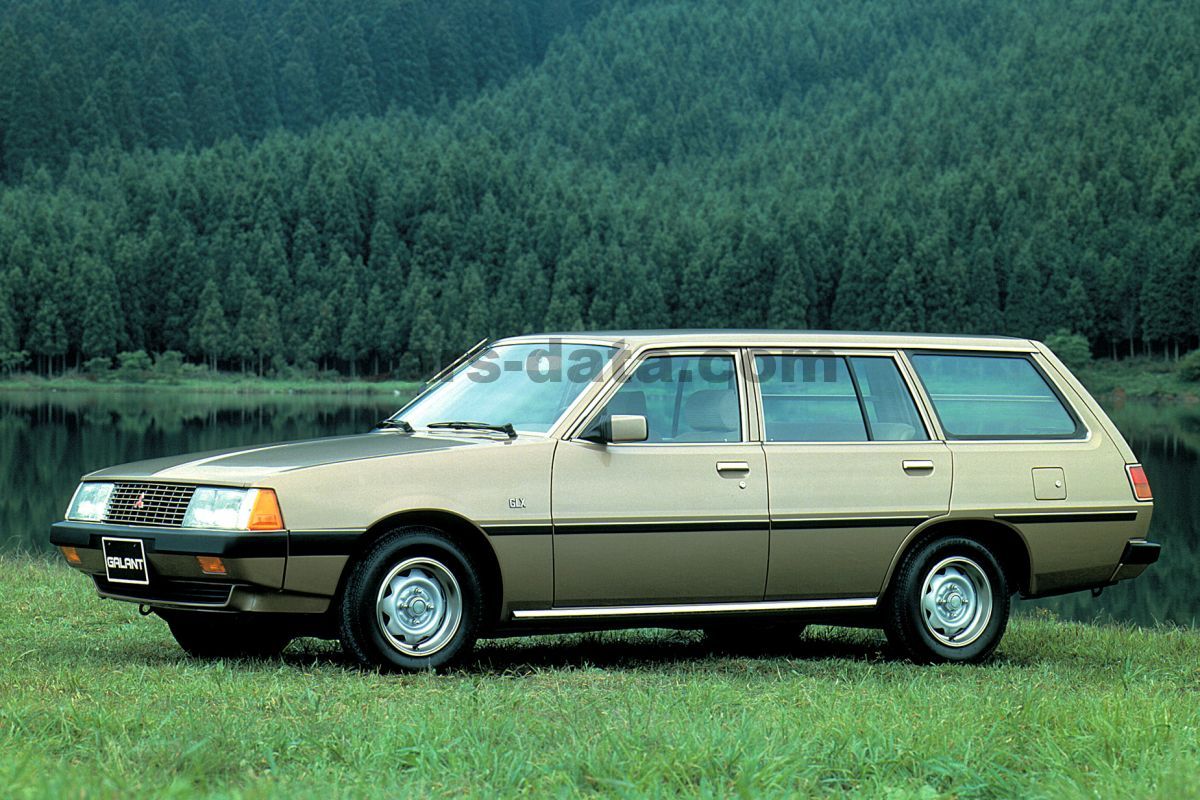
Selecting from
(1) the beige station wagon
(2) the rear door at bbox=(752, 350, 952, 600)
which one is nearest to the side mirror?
(1) the beige station wagon

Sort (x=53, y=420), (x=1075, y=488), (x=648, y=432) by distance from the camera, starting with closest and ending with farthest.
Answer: (x=648, y=432) → (x=1075, y=488) → (x=53, y=420)

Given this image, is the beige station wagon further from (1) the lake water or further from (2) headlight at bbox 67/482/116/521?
(1) the lake water

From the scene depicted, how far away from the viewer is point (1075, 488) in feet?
30.6

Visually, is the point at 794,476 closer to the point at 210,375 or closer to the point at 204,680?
the point at 204,680

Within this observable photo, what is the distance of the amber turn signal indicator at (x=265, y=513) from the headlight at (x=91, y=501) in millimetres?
1048

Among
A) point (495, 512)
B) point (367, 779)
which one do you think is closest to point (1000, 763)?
point (367, 779)

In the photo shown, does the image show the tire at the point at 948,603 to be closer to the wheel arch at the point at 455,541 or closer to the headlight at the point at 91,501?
the wheel arch at the point at 455,541

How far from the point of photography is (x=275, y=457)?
25.9ft

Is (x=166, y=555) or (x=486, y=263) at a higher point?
(x=486, y=263)

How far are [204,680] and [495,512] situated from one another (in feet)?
5.42

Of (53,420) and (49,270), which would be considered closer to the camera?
(53,420)

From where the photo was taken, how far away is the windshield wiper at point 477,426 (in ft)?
26.7

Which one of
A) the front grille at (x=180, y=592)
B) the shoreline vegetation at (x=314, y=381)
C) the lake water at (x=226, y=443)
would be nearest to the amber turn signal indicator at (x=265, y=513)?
the front grille at (x=180, y=592)

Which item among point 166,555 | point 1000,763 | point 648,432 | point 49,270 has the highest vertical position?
point 49,270
